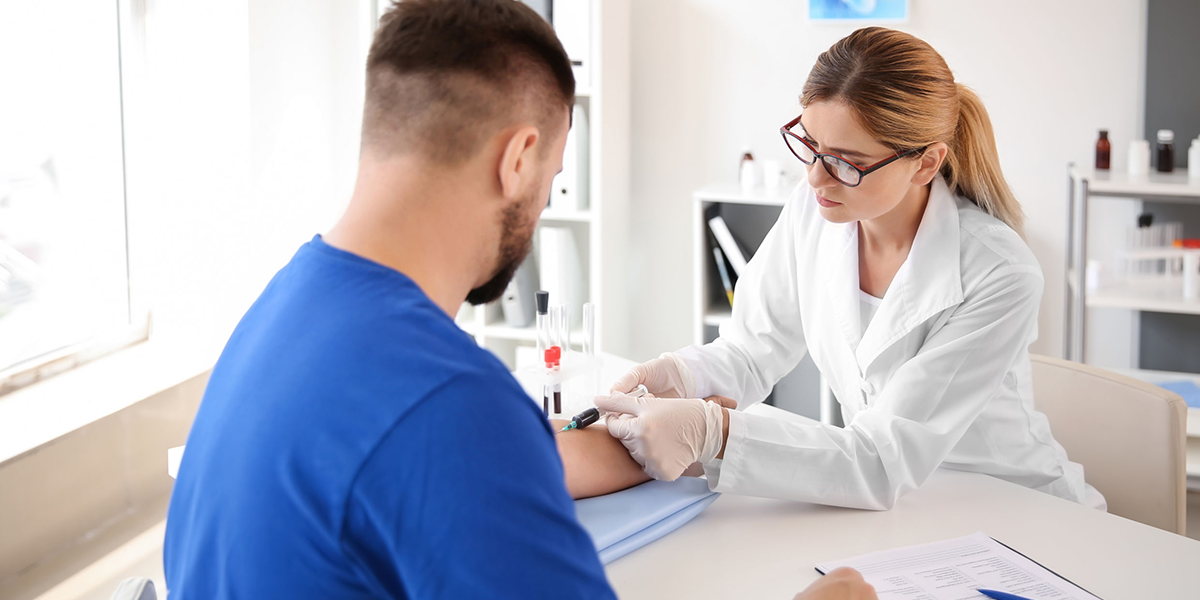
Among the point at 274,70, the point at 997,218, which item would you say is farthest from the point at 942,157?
the point at 274,70

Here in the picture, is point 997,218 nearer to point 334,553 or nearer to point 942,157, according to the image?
point 942,157

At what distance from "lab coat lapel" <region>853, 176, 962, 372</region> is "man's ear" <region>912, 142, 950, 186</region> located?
0.04 metres

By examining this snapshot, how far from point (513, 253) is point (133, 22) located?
206 cm

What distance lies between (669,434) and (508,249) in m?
0.47

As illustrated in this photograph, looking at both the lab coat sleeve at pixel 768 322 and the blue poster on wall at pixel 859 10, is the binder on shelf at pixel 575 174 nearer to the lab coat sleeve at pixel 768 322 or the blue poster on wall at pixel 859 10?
the blue poster on wall at pixel 859 10

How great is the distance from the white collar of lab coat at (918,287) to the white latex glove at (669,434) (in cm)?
38

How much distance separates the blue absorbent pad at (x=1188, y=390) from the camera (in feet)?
8.19

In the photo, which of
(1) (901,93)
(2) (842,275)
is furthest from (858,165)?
(2) (842,275)

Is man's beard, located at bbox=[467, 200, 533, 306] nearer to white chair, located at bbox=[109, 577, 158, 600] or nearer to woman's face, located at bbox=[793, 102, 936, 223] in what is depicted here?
white chair, located at bbox=[109, 577, 158, 600]

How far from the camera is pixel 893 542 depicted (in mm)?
1156

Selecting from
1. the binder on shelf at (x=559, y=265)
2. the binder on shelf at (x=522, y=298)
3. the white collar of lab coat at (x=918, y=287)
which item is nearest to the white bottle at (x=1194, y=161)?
the white collar of lab coat at (x=918, y=287)

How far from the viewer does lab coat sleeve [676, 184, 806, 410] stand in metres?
1.72

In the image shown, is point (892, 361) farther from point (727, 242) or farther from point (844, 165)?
point (727, 242)

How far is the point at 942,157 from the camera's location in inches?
58.0
